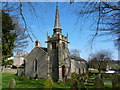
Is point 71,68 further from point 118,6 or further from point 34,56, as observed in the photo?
point 118,6

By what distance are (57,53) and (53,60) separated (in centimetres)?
170

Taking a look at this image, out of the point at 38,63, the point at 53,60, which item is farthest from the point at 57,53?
the point at 38,63

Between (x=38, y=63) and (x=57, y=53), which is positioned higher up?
(x=57, y=53)

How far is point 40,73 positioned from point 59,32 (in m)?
9.66

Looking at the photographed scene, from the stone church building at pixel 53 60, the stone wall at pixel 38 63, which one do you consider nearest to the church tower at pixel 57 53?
the stone church building at pixel 53 60

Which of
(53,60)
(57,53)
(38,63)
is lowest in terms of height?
(38,63)

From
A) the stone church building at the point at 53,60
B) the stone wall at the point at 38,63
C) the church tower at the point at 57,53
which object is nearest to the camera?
the church tower at the point at 57,53

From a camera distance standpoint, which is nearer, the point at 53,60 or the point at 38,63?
the point at 53,60

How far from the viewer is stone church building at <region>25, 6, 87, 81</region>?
23891 mm

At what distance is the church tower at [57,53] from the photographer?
23.8 metres

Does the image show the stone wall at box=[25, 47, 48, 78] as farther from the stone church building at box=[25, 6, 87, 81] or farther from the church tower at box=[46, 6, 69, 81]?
the church tower at box=[46, 6, 69, 81]

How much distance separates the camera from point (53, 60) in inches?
972

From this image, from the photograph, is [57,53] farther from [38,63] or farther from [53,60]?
[38,63]

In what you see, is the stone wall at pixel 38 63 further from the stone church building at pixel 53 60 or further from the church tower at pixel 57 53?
the church tower at pixel 57 53
